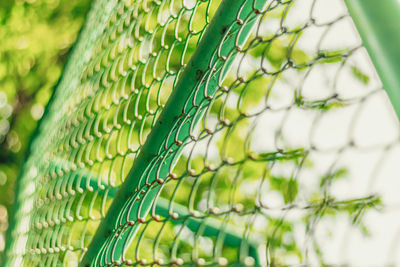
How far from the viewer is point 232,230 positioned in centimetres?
170

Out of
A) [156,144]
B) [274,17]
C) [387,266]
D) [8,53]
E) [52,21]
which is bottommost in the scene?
[387,266]

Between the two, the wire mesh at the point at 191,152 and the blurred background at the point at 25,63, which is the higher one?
→ the blurred background at the point at 25,63

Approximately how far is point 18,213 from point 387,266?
1967 mm

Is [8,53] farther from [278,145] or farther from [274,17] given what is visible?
[278,145]

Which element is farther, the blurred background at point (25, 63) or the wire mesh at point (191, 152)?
the blurred background at point (25, 63)

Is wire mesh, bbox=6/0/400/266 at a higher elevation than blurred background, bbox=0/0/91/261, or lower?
lower

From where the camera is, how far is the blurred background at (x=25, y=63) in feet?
10.2

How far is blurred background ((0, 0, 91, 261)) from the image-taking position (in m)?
3.10

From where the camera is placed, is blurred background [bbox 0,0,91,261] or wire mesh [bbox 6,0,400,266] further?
blurred background [bbox 0,0,91,261]

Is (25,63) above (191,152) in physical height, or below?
above

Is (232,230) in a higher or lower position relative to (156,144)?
lower

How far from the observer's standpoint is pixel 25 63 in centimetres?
325

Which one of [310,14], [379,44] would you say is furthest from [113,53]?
[379,44]

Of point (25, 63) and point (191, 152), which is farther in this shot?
point (25, 63)
